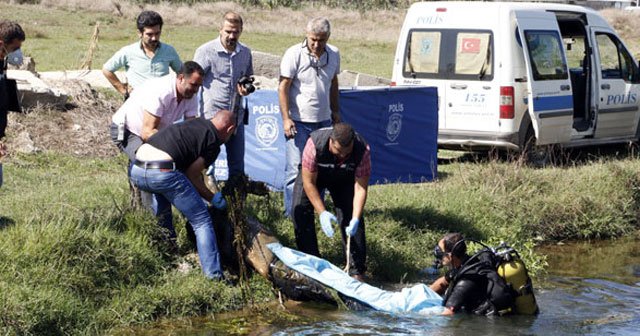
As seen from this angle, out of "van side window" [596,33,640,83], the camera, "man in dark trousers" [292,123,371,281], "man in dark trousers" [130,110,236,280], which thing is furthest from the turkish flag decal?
"man in dark trousers" [130,110,236,280]

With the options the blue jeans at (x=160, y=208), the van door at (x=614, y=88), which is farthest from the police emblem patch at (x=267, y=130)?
the van door at (x=614, y=88)

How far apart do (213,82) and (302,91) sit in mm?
864

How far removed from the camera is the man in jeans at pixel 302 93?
987 centimetres

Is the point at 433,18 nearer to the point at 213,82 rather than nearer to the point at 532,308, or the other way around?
the point at 213,82

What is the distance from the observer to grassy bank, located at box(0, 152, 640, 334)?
7.73 meters

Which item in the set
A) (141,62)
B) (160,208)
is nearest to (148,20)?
(141,62)

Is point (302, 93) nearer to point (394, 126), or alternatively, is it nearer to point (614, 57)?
point (394, 126)

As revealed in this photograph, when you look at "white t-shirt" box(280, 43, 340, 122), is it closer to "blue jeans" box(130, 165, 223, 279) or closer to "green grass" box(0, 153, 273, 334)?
"green grass" box(0, 153, 273, 334)

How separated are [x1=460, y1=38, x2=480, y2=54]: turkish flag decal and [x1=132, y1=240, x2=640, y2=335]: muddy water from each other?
522 cm

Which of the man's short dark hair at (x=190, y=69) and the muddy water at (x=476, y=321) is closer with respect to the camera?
the muddy water at (x=476, y=321)

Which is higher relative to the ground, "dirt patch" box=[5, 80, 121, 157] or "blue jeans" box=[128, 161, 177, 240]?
"blue jeans" box=[128, 161, 177, 240]

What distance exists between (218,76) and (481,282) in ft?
10.8

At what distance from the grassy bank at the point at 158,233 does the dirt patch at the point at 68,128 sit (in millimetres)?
366

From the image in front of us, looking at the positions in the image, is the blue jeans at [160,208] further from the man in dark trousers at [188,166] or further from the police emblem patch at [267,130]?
the police emblem patch at [267,130]
